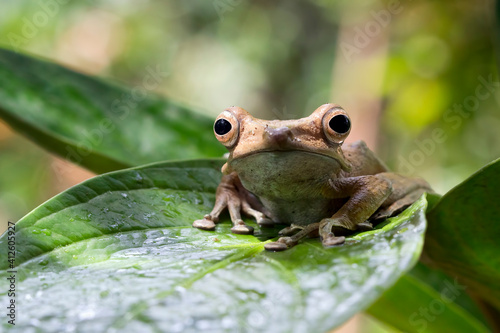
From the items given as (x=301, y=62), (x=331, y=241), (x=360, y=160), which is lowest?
(x=331, y=241)

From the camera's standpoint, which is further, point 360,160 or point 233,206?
point 360,160

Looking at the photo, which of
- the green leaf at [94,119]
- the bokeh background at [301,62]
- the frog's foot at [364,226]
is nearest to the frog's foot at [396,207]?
the frog's foot at [364,226]

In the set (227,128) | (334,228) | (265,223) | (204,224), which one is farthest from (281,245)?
(227,128)

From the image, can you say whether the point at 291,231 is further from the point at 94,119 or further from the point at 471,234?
the point at 94,119

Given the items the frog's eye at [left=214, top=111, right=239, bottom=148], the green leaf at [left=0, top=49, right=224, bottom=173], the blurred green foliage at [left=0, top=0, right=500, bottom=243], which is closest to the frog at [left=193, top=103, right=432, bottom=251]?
the frog's eye at [left=214, top=111, right=239, bottom=148]

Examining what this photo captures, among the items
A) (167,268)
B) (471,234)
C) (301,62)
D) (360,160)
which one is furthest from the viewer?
(301,62)

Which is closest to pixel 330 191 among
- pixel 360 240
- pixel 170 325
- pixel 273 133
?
pixel 273 133

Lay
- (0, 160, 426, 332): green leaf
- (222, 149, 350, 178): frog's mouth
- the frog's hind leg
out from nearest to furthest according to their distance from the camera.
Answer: (0, 160, 426, 332): green leaf
(222, 149, 350, 178): frog's mouth
the frog's hind leg

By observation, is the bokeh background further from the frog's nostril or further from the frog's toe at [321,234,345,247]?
the frog's toe at [321,234,345,247]
